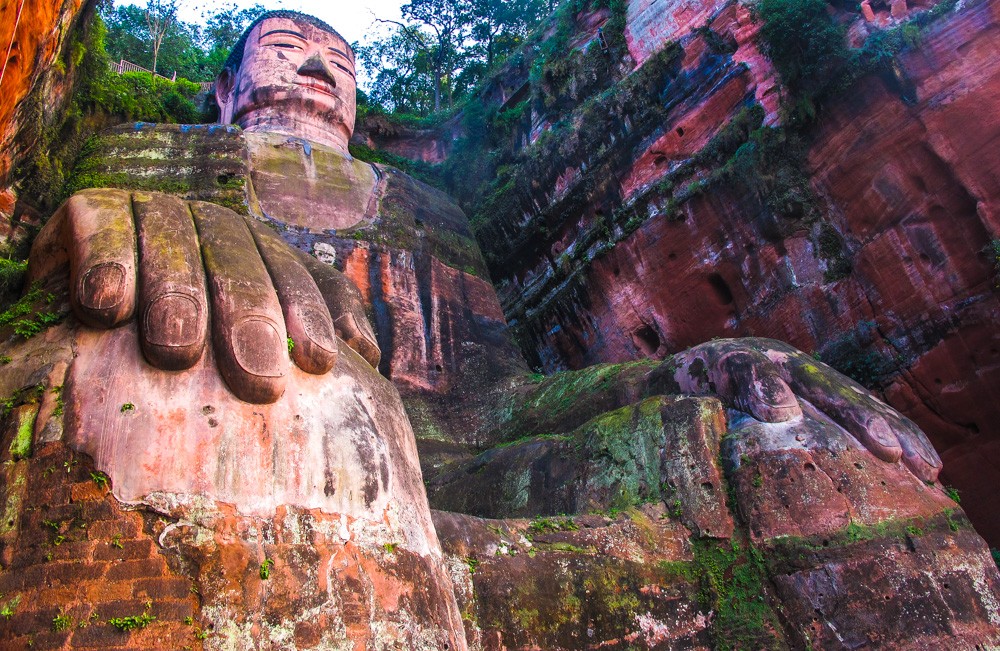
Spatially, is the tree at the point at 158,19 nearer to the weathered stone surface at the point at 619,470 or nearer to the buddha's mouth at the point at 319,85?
the buddha's mouth at the point at 319,85

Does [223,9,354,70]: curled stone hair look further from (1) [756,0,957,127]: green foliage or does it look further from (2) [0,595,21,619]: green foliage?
(2) [0,595,21,619]: green foliage

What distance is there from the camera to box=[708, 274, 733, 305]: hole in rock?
10477 millimetres

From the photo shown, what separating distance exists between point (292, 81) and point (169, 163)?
11.2 ft

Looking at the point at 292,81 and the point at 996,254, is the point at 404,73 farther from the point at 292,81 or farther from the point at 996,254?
the point at 996,254

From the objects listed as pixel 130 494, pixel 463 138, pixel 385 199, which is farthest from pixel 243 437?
pixel 463 138

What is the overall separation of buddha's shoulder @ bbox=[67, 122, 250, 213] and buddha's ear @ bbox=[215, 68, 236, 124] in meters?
2.92

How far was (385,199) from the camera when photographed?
1127 cm

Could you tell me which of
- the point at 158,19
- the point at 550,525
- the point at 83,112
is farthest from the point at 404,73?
the point at 550,525

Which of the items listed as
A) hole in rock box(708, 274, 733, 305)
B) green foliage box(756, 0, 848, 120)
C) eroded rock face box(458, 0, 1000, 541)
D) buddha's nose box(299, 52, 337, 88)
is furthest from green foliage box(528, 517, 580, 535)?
buddha's nose box(299, 52, 337, 88)

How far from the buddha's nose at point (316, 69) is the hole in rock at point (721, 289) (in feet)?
22.5

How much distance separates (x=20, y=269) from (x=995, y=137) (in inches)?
364

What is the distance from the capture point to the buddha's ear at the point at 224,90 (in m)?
13.0

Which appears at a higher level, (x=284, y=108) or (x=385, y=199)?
(x=284, y=108)

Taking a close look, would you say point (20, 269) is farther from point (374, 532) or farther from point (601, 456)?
point (601, 456)
